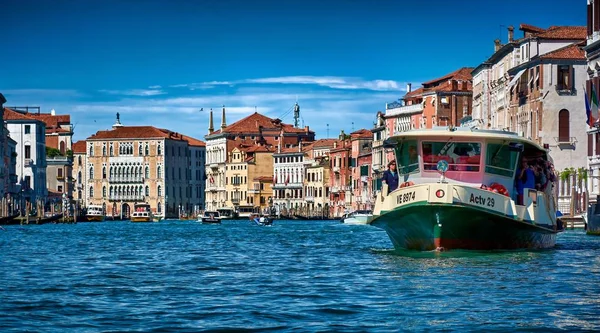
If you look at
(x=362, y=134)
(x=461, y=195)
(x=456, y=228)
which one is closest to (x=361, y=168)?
(x=362, y=134)

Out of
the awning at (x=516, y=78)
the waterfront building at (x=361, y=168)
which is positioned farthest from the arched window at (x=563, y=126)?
the waterfront building at (x=361, y=168)

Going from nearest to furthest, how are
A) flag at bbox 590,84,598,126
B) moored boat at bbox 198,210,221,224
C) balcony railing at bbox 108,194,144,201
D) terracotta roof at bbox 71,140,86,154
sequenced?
1. flag at bbox 590,84,598,126
2. moored boat at bbox 198,210,221,224
3. balcony railing at bbox 108,194,144,201
4. terracotta roof at bbox 71,140,86,154

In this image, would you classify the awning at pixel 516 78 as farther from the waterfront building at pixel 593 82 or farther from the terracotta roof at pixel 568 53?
the waterfront building at pixel 593 82

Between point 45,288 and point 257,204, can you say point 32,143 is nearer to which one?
point 257,204

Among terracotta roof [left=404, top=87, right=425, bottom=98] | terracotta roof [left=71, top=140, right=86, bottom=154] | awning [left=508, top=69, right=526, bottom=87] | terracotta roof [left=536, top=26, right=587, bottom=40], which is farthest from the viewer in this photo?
terracotta roof [left=71, top=140, right=86, bottom=154]

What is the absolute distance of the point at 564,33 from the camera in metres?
70.1

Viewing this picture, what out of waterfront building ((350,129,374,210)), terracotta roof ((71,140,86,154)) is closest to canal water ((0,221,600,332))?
waterfront building ((350,129,374,210))

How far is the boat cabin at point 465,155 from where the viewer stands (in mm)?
27688

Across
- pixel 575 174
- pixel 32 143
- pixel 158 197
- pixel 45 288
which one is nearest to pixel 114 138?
pixel 158 197

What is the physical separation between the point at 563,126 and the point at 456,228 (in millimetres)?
39350

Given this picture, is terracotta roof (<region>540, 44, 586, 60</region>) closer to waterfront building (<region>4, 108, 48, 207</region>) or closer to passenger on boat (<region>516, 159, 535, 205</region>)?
passenger on boat (<region>516, 159, 535, 205</region>)

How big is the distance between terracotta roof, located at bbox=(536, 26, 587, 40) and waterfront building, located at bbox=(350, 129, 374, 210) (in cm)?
4157

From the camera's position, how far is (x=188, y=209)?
155 meters

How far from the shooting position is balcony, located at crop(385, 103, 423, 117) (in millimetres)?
103387
